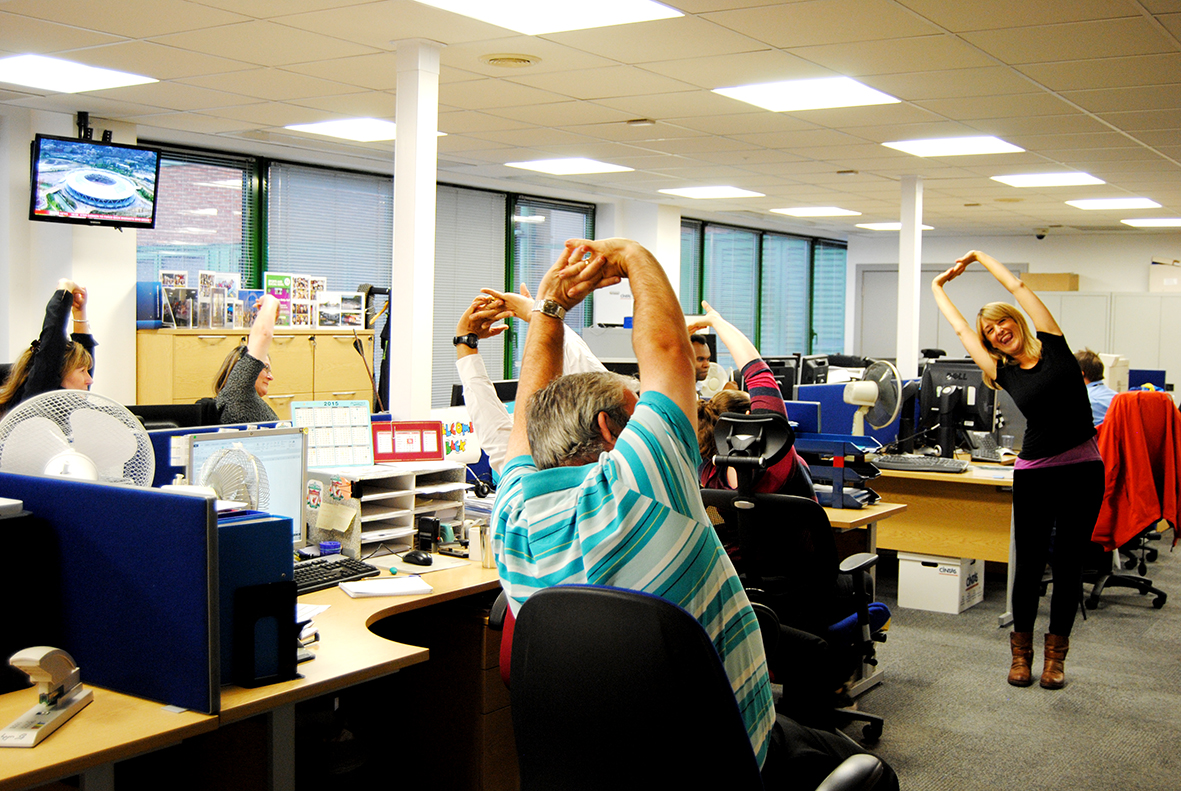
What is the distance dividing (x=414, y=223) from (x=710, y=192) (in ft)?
17.4

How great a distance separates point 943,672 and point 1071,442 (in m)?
1.15

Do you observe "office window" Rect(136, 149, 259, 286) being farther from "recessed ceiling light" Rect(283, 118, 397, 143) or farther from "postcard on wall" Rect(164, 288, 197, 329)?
"recessed ceiling light" Rect(283, 118, 397, 143)

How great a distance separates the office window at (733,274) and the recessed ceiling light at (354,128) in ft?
18.8

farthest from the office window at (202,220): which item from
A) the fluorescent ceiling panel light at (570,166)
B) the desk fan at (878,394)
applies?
the desk fan at (878,394)

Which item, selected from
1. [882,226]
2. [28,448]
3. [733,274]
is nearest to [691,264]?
[733,274]

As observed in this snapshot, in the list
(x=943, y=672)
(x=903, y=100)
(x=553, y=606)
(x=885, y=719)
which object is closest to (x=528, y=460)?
(x=553, y=606)

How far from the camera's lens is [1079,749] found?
3.39 m

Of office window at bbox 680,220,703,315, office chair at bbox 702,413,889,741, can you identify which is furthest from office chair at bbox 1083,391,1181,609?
office window at bbox 680,220,703,315

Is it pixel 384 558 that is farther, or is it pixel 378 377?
pixel 378 377

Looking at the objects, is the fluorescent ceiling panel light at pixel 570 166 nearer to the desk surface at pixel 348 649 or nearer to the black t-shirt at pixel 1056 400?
the black t-shirt at pixel 1056 400

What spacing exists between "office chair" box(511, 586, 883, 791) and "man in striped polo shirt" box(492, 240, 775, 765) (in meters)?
0.12

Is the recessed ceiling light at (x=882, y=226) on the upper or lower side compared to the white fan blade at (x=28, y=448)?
upper

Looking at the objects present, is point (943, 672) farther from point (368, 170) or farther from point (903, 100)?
point (368, 170)

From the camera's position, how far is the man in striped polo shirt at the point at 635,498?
58.8 inches
